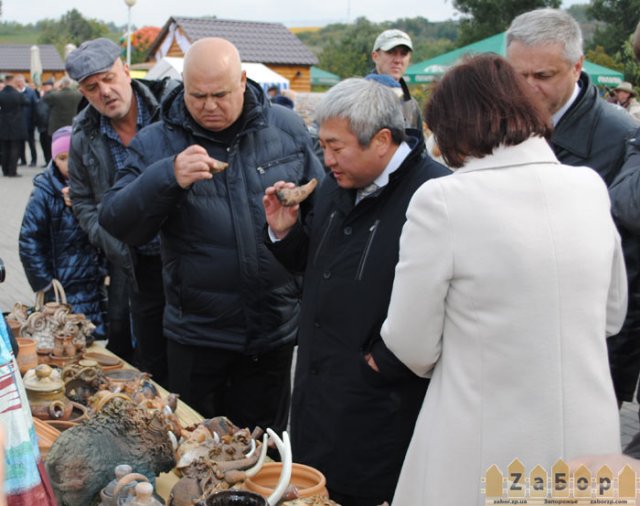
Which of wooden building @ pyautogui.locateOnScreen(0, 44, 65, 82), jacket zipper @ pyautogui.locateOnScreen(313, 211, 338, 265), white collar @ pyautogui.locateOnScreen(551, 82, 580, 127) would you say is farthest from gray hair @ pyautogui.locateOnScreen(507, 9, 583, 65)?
wooden building @ pyautogui.locateOnScreen(0, 44, 65, 82)

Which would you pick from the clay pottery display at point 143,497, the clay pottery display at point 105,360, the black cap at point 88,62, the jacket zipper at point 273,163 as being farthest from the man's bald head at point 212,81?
the clay pottery display at point 143,497

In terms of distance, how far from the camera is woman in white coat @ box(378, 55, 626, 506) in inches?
74.2

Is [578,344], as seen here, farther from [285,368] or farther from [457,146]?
[285,368]

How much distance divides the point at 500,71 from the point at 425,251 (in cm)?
49

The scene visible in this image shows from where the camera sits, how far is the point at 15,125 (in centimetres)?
1567

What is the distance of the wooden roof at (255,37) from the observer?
22953 mm

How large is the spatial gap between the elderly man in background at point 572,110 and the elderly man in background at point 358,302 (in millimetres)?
512

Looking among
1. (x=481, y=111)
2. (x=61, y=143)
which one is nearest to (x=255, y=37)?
(x=61, y=143)

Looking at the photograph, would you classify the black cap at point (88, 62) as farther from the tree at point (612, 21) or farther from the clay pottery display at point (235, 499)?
the tree at point (612, 21)

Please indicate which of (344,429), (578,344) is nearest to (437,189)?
(578,344)

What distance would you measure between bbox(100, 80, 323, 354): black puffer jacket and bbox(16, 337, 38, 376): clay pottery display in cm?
52

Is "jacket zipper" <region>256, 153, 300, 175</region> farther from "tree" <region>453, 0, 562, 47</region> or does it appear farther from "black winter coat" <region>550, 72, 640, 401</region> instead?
"tree" <region>453, 0, 562, 47</region>

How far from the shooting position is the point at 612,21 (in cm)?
2730

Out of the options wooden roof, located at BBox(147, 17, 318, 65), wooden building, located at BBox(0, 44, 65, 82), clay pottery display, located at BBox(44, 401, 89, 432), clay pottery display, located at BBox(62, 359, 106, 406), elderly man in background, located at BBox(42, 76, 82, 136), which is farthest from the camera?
wooden building, located at BBox(0, 44, 65, 82)
